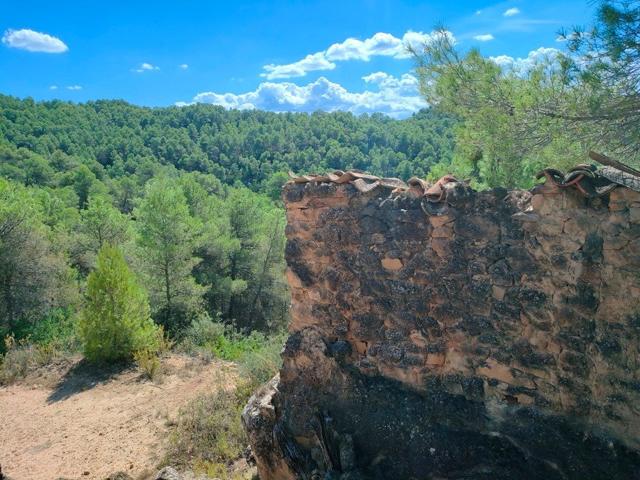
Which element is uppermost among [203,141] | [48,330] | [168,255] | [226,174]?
[203,141]

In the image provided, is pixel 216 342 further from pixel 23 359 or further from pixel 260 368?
pixel 260 368

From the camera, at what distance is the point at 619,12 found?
139 inches

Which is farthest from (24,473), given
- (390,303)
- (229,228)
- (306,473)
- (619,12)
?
(229,228)

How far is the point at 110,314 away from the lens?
9516mm

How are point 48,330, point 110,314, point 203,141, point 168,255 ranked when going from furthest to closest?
point 203,141
point 168,255
point 48,330
point 110,314

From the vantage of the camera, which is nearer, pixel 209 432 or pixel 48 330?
pixel 209 432

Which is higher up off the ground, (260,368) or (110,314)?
(110,314)

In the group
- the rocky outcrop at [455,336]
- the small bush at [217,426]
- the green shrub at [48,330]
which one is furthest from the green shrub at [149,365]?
the rocky outcrop at [455,336]

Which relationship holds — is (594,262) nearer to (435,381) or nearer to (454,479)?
(435,381)

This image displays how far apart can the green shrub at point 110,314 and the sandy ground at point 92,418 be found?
48cm

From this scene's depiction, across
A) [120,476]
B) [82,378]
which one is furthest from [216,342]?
[120,476]

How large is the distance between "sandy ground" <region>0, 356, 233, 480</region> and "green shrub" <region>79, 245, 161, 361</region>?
0.48m

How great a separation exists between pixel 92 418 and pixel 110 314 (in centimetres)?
224

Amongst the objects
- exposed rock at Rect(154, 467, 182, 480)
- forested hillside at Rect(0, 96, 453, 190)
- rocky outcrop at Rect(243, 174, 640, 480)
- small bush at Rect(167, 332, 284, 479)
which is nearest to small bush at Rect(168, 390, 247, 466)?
small bush at Rect(167, 332, 284, 479)
